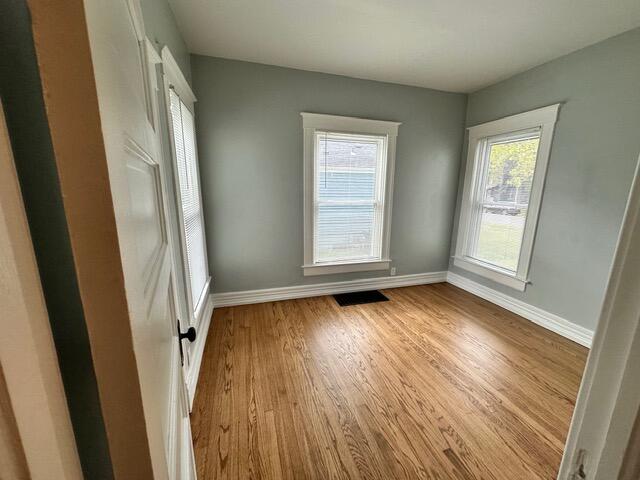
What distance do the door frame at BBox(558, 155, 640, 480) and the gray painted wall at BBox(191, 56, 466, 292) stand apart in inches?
103

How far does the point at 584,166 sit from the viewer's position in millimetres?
2211

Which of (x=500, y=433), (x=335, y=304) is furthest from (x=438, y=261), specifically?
(x=500, y=433)

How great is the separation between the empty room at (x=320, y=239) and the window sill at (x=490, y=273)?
24 mm

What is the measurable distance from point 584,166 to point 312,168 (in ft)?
8.09

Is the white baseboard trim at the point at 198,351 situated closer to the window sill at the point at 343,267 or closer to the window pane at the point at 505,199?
the window sill at the point at 343,267

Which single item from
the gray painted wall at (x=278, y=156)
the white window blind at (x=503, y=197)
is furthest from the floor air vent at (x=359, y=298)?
the white window blind at (x=503, y=197)

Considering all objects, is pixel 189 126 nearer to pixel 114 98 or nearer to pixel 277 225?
pixel 277 225

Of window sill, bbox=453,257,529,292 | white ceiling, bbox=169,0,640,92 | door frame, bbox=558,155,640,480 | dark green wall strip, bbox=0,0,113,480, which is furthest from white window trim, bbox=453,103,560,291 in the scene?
dark green wall strip, bbox=0,0,113,480

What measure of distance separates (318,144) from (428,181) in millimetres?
1558

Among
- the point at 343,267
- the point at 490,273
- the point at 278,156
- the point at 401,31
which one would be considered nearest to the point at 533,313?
the point at 490,273

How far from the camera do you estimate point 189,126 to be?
2.16 meters

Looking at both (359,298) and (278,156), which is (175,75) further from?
(359,298)

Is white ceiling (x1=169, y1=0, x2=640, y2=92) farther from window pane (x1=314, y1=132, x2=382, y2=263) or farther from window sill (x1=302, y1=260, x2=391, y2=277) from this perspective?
window sill (x1=302, y1=260, x2=391, y2=277)

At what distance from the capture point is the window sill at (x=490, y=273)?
9.14 feet
